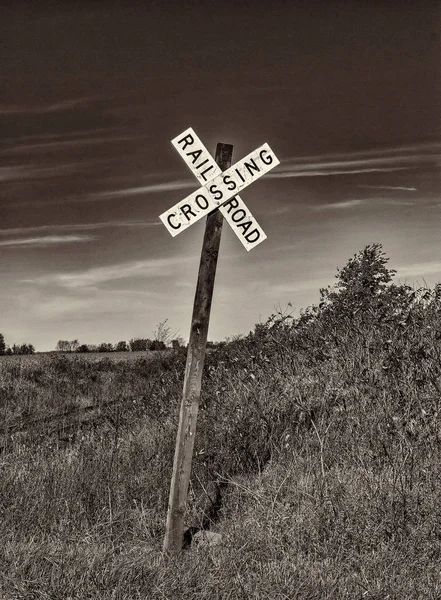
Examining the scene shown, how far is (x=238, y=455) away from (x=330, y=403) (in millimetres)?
1339

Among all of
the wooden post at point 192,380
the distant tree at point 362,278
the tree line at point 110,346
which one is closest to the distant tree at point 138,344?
the tree line at point 110,346

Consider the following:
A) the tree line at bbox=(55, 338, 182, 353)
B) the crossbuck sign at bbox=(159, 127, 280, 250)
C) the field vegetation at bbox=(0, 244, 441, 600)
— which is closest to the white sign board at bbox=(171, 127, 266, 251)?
the crossbuck sign at bbox=(159, 127, 280, 250)

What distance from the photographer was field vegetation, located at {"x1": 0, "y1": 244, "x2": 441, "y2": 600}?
3729 mm

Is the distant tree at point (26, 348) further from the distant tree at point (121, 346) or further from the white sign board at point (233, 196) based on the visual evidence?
the white sign board at point (233, 196)

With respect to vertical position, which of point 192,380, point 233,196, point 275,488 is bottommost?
point 275,488

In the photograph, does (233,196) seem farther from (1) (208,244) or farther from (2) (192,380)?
(2) (192,380)

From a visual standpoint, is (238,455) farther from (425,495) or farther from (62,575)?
(62,575)

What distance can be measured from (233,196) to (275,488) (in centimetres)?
240

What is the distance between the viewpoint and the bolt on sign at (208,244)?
177 inches

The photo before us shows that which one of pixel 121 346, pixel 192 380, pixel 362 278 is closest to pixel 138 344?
pixel 121 346

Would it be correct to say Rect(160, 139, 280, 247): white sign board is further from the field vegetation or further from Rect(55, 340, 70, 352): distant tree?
Rect(55, 340, 70, 352): distant tree

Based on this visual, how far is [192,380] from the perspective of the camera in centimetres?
453

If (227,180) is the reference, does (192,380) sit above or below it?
below

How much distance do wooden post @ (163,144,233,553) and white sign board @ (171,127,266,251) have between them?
0.16 m
